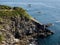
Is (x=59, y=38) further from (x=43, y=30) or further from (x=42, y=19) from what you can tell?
(x=42, y=19)

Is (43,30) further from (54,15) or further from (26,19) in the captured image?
(54,15)

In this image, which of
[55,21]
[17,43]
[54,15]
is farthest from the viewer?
[54,15]

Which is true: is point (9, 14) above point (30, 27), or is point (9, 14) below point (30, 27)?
above

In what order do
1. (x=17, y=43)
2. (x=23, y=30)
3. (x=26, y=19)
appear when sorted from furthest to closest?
(x=26, y=19) → (x=23, y=30) → (x=17, y=43)

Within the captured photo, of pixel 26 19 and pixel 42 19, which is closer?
pixel 26 19

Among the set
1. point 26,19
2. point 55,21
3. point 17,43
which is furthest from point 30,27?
point 55,21

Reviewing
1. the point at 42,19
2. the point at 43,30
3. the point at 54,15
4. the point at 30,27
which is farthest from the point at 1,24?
the point at 54,15
